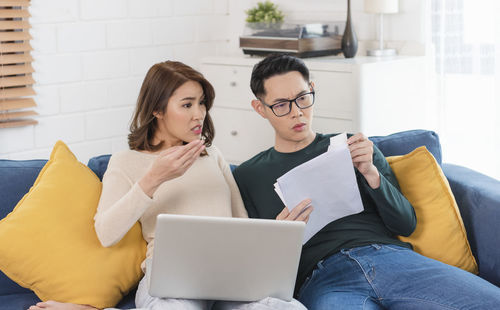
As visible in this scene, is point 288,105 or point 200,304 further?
point 288,105

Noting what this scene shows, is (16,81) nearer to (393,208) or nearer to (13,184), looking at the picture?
(13,184)

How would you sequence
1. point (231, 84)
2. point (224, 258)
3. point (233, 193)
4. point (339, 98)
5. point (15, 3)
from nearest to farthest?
1. point (224, 258)
2. point (233, 193)
3. point (15, 3)
4. point (339, 98)
5. point (231, 84)

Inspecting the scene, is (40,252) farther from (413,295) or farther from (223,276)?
(413,295)

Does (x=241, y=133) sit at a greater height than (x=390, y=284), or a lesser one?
greater

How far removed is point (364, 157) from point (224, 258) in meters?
0.54

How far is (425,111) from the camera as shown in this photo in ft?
11.2

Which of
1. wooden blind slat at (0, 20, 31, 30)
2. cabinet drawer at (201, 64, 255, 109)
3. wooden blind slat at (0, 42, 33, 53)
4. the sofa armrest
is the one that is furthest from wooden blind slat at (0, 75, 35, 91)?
the sofa armrest

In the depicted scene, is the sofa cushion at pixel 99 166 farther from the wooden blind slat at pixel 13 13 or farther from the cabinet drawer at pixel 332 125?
the cabinet drawer at pixel 332 125

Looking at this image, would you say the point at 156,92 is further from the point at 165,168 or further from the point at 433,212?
the point at 433,212

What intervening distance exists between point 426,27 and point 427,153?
1460 mm

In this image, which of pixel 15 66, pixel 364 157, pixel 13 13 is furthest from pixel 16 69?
pixel 364 157

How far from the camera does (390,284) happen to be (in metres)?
1.83

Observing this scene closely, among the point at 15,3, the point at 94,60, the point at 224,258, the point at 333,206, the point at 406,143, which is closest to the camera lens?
the point at 224,258

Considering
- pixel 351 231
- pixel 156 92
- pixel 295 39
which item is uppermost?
→ pixel 295 39
